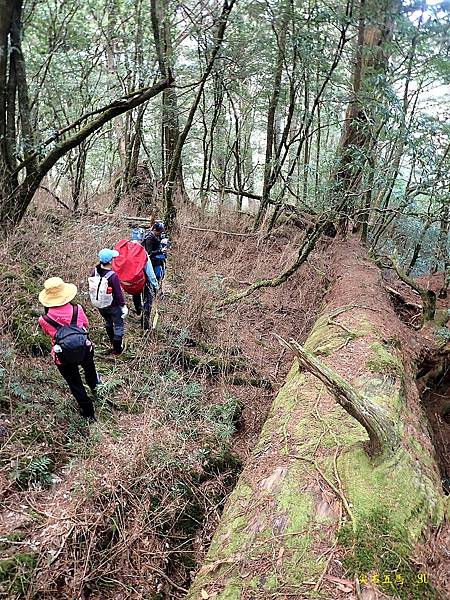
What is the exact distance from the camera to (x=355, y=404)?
9.13 feet

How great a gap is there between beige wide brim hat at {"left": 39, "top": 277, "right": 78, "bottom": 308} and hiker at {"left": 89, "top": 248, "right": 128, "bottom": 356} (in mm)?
1031

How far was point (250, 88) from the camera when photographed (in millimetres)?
14102

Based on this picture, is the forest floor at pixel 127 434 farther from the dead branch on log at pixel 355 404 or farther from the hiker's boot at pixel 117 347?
the dead branch on log at pixel 355 404

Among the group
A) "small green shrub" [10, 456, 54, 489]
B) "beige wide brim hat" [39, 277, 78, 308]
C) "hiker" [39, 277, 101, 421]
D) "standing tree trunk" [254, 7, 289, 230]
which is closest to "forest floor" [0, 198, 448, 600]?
"small green shrub" [10, 456, 54, 489]

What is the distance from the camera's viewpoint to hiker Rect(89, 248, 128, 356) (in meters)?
5.63

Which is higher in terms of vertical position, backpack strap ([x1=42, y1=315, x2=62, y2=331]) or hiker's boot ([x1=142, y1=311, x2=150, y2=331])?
backpack strap ([x1=42, y1=315, x2=62, y2=331])

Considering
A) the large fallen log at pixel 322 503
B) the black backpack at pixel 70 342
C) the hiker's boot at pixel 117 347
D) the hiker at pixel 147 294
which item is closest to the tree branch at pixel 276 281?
the hiker at pixel 147 294

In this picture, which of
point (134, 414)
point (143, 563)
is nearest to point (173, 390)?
point (134, 414)

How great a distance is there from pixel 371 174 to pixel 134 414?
21.8 ft

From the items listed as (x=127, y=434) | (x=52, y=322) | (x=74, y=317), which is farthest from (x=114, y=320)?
(x=127, y=434)

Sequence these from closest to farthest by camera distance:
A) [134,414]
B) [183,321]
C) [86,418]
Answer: [86,418] < [134,414] < [183,321]

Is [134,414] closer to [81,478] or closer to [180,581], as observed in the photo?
[81,478]

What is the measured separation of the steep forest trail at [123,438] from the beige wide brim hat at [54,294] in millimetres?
677

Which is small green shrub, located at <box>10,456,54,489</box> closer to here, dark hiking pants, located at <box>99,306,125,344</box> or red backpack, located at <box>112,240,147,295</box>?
dark hiking pants, located at <box>99,306,125,344</box>
